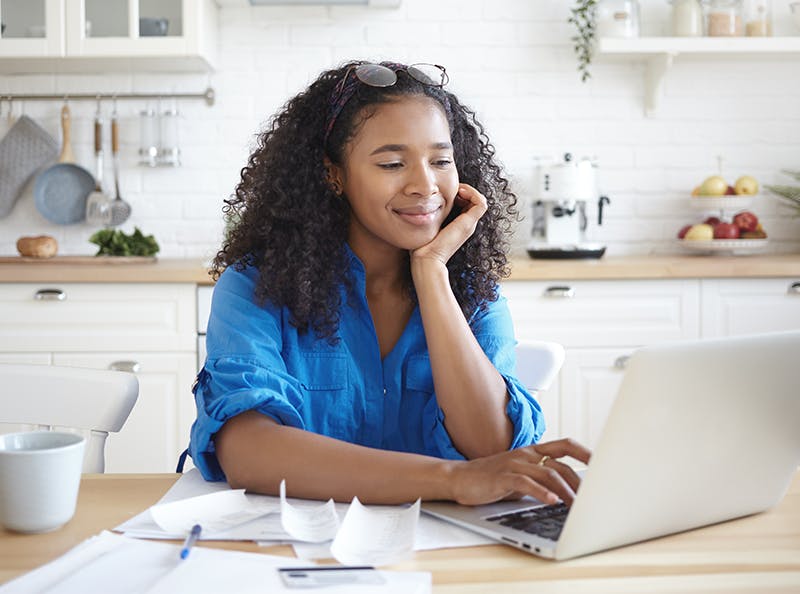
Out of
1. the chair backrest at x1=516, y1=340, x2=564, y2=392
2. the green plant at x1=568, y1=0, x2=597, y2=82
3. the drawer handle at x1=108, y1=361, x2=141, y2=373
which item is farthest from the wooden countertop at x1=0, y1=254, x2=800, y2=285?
the chair backrest at x1=516, y1=340, x2=564, y2=392

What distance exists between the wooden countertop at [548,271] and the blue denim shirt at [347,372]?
143cm

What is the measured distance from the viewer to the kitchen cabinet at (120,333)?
2834 mm

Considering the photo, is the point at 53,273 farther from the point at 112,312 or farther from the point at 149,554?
the point at 149,554

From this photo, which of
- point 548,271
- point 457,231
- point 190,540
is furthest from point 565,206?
point 190,540

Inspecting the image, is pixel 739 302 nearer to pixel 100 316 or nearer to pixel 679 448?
pixel 100 316

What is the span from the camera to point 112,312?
284cm

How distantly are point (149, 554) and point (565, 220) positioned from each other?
2.60m

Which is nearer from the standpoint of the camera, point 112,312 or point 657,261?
point 112,312

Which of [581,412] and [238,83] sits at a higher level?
[238,83]

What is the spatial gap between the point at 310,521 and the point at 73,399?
61 cm

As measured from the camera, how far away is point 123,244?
316 centimetres

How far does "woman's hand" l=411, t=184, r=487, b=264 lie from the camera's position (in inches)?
55.2

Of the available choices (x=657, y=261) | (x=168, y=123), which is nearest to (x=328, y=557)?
(x=657, y=261)

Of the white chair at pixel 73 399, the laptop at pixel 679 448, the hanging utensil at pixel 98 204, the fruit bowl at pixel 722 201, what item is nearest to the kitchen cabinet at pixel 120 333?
the hanging utensil at pixel 98 204
